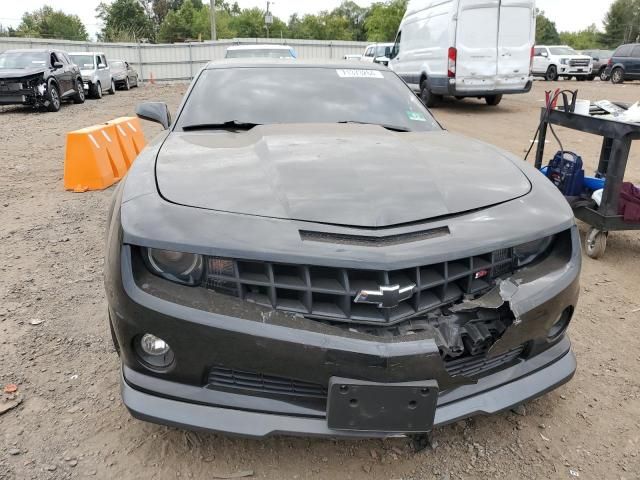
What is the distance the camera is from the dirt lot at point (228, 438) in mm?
1990

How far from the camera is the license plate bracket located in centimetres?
167

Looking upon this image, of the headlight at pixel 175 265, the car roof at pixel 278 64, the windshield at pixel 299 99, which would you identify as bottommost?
the headlight at pixel 175 265

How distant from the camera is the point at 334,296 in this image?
5.64 feet

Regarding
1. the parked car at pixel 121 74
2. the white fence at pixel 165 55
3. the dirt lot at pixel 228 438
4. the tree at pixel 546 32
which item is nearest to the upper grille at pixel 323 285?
the dirt lot at pixel 228 438

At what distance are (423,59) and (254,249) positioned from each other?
1311cm

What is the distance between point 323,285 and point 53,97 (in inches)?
567

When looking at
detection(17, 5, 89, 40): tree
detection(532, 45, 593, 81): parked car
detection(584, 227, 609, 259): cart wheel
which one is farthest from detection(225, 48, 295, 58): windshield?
detection(17, 5, 89, 40): tree

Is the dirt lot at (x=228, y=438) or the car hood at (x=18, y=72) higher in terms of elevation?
the car hood at (x=18, y=72)

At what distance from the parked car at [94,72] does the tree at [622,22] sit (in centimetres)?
7863

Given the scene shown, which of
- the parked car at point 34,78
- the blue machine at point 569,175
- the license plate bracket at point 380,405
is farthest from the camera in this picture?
the parked car at point 34,78

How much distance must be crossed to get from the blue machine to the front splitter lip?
9.79 ft

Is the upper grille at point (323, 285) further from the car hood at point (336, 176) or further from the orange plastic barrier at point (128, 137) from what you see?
the orange plastic barrier at point (128, 137)

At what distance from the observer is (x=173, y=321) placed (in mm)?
1694

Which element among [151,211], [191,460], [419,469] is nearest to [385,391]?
[419,469]
